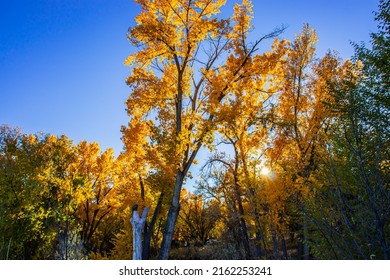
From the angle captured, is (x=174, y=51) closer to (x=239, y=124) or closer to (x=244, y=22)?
(x=244, y=22)

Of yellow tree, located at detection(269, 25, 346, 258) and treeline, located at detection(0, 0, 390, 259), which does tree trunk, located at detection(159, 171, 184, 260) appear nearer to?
treeline, located at detection(0, 0, 390, 259)

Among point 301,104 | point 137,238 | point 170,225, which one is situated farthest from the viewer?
point 301,104

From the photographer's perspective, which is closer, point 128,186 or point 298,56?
point 298,56

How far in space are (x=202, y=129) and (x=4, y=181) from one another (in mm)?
11831

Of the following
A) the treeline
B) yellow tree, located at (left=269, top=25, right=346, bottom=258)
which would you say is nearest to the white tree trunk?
the treeline

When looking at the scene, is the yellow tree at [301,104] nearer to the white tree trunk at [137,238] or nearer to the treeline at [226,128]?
the treeline at [226,128]

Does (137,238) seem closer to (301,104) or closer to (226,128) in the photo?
(226,128)

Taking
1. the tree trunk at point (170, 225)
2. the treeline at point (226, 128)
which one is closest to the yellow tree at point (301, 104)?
the treeline at point (226, 128)

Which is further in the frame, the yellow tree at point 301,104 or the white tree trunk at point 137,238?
the yellow tree at point 301,104

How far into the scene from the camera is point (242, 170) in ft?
37.0

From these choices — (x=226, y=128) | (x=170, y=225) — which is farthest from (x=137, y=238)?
(x=226, y=128)

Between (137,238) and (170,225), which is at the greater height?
(170,225)

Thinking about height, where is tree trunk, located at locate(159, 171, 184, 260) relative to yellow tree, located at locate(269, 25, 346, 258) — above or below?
below
